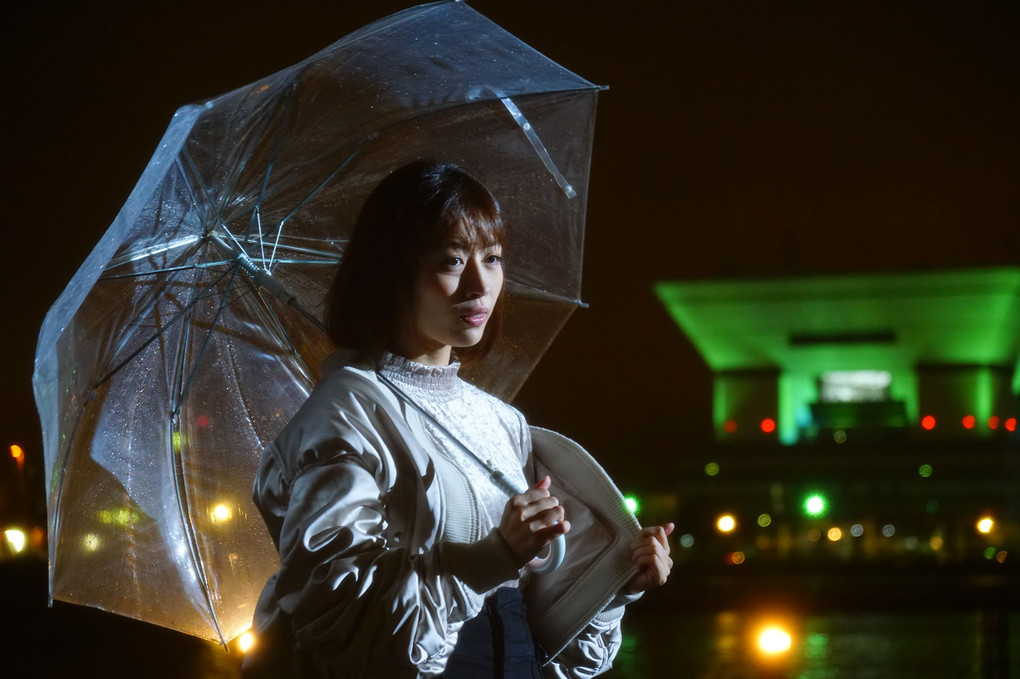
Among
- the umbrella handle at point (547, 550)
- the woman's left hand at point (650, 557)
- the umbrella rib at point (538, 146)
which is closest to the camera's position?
the umbrella handle at point (547, 550)

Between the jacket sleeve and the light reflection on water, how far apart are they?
484 centimetres

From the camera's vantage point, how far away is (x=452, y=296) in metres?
2.51

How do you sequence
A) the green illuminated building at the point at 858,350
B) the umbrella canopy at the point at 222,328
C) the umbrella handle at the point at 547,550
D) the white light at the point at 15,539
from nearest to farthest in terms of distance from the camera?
the umbrella handle at the point at 547,550 → the umbrella canopy at the point at 222,328 → the white light at the point at 15,539 → the green illuminated building at the point at 858,350

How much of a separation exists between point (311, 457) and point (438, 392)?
0.46 metres

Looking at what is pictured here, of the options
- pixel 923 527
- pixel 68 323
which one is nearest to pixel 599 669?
pixel 68 323

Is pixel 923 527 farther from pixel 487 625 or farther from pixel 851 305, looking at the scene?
pixel 487 625

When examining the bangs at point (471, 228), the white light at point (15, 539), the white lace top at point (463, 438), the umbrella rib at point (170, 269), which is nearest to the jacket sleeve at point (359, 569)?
the white lace top at point (463, 438)

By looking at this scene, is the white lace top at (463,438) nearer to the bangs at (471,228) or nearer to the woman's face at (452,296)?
the woman's face at (452,296)

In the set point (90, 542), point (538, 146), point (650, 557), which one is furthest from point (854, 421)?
point (650, 557)

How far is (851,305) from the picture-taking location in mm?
39031

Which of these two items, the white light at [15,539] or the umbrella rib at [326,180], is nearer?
the umbrella rib at [326,180]

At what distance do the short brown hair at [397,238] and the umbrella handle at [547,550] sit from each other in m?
0.38

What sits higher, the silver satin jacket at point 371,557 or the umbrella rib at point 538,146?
the umbrella rib at point 538,146

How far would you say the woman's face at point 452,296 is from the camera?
98.7 inches
